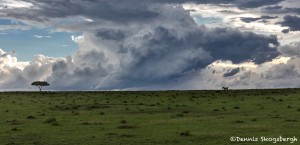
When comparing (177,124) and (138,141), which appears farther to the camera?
(177,124)

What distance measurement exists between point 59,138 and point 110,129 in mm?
4496

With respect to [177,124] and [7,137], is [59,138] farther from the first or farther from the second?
[177,124]

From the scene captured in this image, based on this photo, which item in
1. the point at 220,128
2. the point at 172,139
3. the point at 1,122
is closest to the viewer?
the point at 172,139

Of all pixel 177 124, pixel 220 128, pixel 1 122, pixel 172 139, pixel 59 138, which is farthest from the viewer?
pixel 1 122

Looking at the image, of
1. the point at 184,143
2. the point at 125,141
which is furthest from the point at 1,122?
the point at 184,143

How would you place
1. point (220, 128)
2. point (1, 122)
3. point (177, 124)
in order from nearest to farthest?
point (220, 128) → point (177, 124) → point (1, 122)

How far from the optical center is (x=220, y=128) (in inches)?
1131

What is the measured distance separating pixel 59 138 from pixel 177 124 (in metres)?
9.44

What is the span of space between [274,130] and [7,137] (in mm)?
15812

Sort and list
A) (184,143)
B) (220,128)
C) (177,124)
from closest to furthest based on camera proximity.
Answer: (184,143)
(220,128)
(177,124)

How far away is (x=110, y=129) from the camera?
96.6 ft

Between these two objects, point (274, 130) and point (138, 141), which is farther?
point (274, 130)

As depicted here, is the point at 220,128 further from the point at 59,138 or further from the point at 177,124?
the point at 59,138

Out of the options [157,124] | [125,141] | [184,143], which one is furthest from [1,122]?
[184,143]
